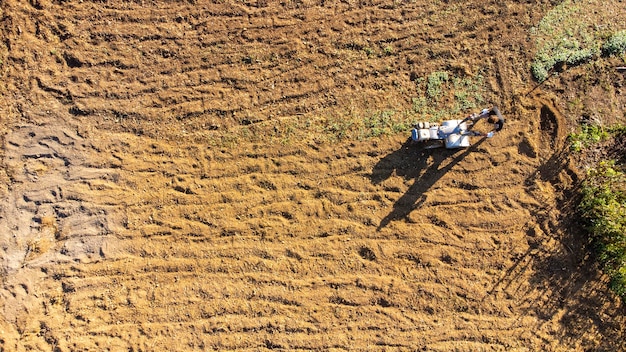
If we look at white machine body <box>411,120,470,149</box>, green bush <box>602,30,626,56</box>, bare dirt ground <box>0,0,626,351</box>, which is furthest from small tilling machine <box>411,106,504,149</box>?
green bush <box>602,30,626,56</box>

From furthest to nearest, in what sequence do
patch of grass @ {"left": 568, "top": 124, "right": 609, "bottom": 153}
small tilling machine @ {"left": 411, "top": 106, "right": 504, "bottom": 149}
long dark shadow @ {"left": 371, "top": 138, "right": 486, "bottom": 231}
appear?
patch of grass @ {"left": 568, "top": 124, "right": 609, "bottom": 153}
long dark shadow @ {"left": 371, "top": 138, "right": 486, "bottom": 231}
small tilling machine @ {"left": 411, "top": 106, "right": 504, "bottom": 149}

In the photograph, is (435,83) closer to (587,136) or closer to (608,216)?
(587,136)

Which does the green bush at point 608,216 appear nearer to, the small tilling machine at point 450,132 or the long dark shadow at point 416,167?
the small tilling machine at point 450,132

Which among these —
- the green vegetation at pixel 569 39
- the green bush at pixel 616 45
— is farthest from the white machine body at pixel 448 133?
the green bush at pixel 616 45

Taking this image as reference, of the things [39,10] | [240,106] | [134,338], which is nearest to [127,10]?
[39,10]

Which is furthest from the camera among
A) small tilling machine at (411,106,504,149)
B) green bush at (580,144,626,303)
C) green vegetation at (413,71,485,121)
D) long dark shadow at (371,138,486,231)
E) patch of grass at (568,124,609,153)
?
green vegetation at (413,71,485,121)

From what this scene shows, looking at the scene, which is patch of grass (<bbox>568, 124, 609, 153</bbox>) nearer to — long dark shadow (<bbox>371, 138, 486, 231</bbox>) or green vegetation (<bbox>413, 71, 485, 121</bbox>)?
→ long dark shadow (<bbox>371, 138, 486, 231</bbox>)

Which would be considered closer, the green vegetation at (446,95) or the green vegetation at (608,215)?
the green vegetation at (608,215)
